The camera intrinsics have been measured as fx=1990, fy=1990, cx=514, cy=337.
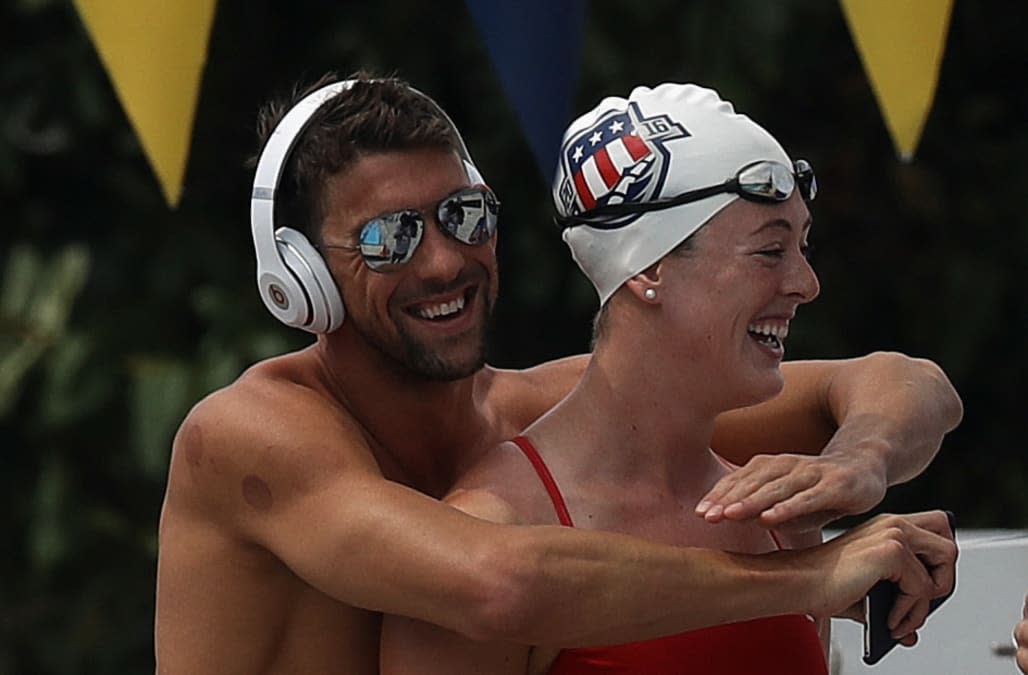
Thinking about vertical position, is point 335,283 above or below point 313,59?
above

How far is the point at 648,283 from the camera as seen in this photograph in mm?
1736

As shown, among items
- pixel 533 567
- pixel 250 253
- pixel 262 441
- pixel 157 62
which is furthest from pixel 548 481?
pixel 250 253

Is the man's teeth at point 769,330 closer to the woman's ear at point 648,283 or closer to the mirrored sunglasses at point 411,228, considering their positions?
the woman's ear at point 648,283

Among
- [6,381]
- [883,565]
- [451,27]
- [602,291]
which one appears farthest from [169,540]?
[451,27]

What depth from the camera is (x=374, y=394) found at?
75.0 inches

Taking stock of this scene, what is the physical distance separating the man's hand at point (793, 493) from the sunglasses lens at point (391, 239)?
1.16ft

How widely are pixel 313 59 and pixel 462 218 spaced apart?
2.54 m

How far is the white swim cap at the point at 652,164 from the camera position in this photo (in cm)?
172

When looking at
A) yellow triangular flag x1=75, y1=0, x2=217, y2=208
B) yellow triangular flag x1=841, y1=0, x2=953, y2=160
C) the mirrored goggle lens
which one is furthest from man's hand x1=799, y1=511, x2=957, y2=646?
yellow triangular flag x1=75, y1=0, x2=217, y2=208

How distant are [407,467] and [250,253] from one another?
2416mm

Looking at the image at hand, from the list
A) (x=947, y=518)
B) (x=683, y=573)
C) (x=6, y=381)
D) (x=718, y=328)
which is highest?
(x=718, y=328)

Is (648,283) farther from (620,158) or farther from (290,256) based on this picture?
(290,256)

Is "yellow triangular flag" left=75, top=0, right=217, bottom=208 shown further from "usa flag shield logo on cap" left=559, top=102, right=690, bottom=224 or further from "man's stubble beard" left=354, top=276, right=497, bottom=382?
"usa flag shield logo on cap" left=559, top=102, right=690, bottom=224

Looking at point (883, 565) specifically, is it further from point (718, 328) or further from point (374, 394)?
point (374, 394)
